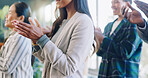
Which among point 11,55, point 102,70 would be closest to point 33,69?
point 11,55

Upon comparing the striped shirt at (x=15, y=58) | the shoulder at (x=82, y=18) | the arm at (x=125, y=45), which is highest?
the shoulder at (x=82, y=18)

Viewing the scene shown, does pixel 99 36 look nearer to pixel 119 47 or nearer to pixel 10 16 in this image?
pixel 119 47

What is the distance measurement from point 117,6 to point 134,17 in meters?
0.17

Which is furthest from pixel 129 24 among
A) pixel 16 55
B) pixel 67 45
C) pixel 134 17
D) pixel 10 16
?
pixel 10 16

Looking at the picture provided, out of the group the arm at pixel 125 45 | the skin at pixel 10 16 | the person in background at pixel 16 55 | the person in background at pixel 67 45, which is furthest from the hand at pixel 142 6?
the skin at pixel 10 16

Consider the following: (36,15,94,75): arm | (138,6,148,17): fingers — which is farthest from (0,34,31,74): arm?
(138,6,148,17): fingers

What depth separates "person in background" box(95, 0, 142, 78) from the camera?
1.08 m

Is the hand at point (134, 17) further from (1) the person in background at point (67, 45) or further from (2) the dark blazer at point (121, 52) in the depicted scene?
(1) the person in background at point (67, 45)

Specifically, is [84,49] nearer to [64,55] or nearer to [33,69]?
[64,55]

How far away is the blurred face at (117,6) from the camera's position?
1174mm

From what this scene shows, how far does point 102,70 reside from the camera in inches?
51.3

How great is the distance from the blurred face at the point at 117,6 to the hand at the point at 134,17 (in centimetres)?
5

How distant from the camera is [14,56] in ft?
5.27

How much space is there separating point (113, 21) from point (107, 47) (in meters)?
0.18
